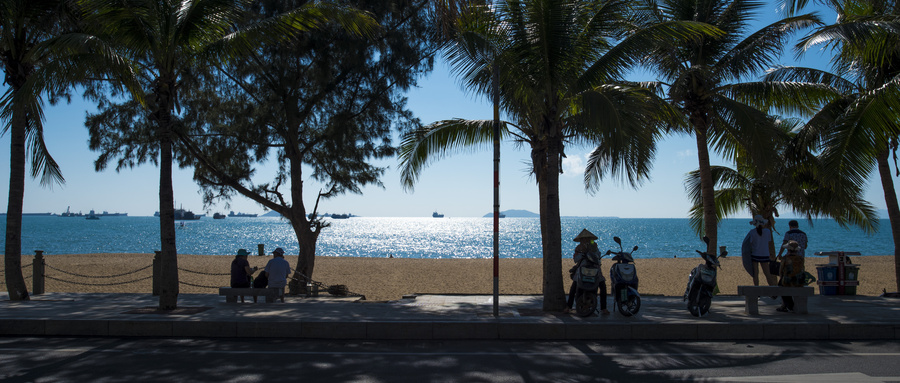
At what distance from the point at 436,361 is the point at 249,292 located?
5514 millimetres

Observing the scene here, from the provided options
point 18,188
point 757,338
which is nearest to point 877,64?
point 757,338

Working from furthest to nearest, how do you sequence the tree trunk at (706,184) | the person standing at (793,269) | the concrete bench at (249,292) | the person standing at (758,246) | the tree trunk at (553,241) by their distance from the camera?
the tree trunk at (706,184) < the person standing at (758,246) < the concrete bench at (249,292) < the tree trunk at (553,241) < the person standing at (793,269)

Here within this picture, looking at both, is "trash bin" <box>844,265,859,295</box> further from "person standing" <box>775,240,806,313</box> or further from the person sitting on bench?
the person sitting on bench

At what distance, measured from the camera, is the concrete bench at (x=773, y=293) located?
941cm

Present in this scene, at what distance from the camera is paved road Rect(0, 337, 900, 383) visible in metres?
6.14

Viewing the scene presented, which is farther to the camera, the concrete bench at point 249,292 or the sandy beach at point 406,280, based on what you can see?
the sandy beach at point 406,280

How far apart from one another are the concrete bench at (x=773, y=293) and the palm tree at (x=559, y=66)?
2.57 m

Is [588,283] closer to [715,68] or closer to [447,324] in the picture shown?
[447,324]

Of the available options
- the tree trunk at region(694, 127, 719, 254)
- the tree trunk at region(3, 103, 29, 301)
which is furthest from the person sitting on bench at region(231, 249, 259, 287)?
the tree trunk at region(694, 127, 719, 254)

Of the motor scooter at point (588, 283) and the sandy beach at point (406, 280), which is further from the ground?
the motor scooter at point (588, 283)

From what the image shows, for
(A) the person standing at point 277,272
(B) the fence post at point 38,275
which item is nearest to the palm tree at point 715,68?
(A) the person standing at point 277,272

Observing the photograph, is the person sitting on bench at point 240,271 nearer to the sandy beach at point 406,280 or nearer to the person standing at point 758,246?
the sandy beach at point 406,280

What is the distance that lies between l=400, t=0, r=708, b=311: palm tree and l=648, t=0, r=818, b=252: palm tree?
255 cm

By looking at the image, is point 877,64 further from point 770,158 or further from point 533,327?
point 533,327
